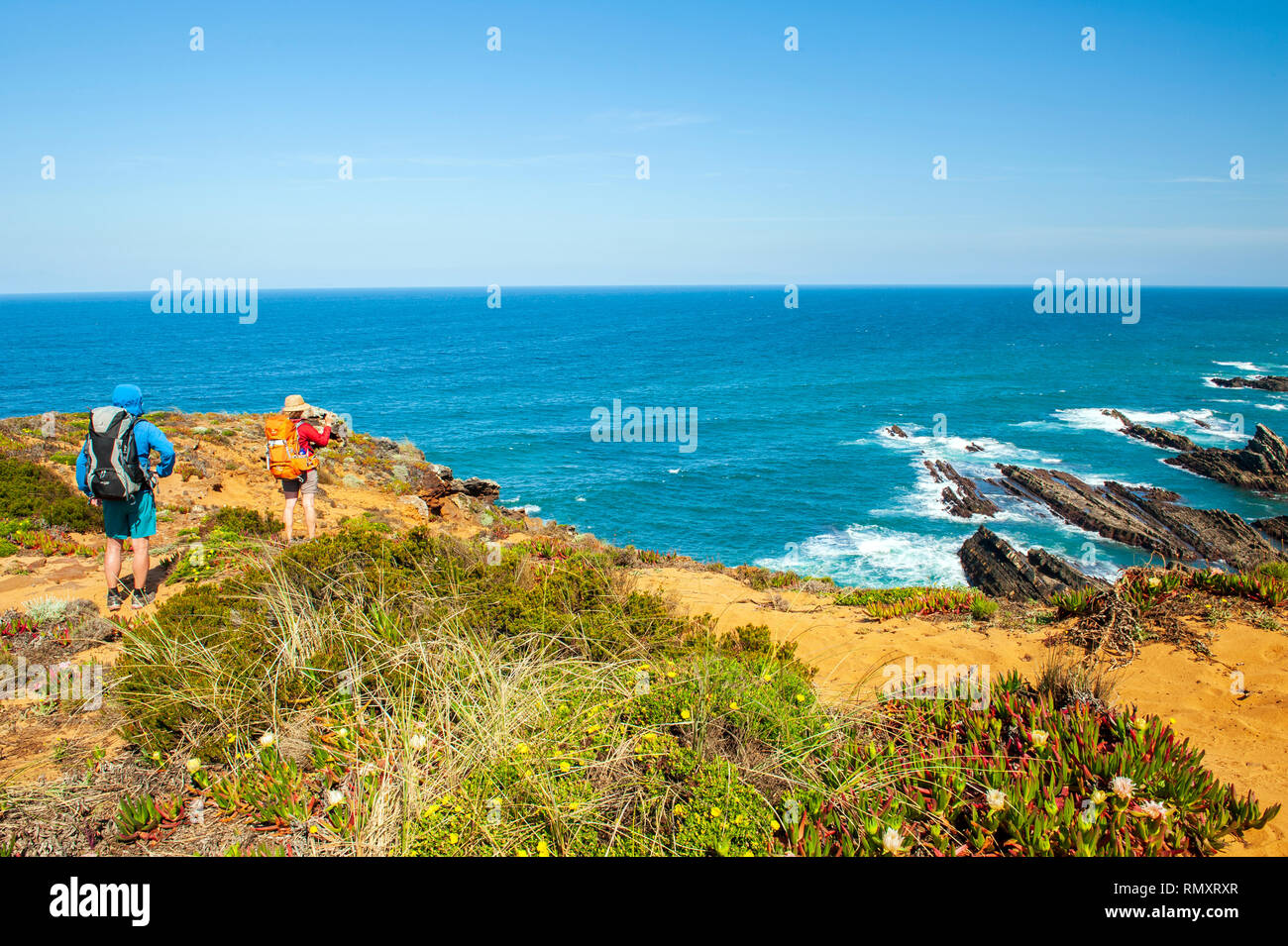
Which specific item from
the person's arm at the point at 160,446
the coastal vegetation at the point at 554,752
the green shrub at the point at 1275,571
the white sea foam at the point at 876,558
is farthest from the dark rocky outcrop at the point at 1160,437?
the person's arm at the point at 160,446

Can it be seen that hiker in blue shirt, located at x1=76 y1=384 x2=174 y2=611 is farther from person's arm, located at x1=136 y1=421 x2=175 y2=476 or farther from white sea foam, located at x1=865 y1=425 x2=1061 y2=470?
white sea foam, located at x1=865 y1=425 x2=1061 y2=470

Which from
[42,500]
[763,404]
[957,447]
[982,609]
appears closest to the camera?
Result: [982,609]

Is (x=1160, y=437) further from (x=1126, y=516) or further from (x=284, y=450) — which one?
(x=284, y=450)

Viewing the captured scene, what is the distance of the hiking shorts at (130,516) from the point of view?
753cm

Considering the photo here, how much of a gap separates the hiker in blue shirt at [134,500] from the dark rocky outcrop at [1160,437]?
49.3 metres

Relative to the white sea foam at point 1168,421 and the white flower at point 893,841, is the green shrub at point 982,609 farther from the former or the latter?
the white sea foam at point 1168,421

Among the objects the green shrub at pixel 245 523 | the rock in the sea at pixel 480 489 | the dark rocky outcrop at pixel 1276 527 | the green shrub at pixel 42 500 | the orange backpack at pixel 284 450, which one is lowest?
the dark rocky outcrop at pixel 1276 527

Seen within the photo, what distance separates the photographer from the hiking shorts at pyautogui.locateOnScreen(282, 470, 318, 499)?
9.71 metres

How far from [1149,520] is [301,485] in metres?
33.6

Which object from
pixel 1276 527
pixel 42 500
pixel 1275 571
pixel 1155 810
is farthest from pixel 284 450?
pixel 1276 527

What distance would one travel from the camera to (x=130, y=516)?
25.1 feet
